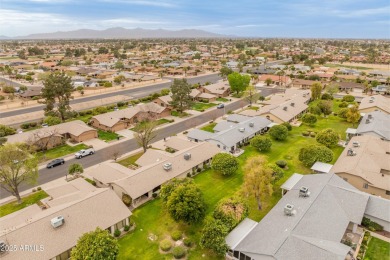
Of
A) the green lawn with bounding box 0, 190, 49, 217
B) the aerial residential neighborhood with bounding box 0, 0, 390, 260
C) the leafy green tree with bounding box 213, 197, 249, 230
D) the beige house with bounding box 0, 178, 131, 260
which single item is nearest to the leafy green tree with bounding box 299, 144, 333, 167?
the aerial residential neighborhood with bounding box 0, 0, 390, 260

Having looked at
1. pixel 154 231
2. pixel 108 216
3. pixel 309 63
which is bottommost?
pixel 154 231

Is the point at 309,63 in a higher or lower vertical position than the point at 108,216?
higher

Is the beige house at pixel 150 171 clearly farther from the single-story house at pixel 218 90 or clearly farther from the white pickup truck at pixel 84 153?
the single-story house at pixel 218 90

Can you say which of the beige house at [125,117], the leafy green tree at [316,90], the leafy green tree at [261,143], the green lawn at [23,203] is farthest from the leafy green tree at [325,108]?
the green lawn at [23,203]

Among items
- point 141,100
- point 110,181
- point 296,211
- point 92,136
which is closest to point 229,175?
point 296,211

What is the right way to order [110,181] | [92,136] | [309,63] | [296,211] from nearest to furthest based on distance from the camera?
[296,211] < [110,181] < [92,136] < [309,63]

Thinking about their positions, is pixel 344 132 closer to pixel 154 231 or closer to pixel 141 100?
pixel 154 231
